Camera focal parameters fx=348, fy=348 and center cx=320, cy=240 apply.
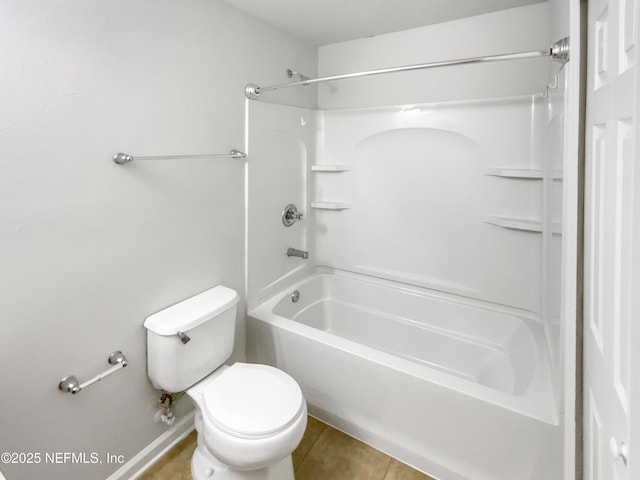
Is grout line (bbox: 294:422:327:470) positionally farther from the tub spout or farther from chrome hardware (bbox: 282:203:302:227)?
chrome hardware (bbox: 282:203:302:227)

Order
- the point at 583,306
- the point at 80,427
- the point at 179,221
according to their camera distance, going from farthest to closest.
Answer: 1. the point at 179,221
2. the point at 80,427
3. the point at 583,306

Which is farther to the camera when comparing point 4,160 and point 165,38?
point 165,38

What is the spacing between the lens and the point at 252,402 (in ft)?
4.62

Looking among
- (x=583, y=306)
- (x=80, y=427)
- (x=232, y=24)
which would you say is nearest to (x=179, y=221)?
(x=80, y=427)

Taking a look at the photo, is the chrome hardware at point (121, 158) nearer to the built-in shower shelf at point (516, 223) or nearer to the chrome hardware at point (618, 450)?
the chrome hardware at point (618, 450)

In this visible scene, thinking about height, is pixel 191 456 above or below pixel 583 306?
below

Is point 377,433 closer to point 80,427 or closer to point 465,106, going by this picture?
point 80,427

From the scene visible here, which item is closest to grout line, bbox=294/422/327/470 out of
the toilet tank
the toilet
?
the toilet

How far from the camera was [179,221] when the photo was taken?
170 centimetres

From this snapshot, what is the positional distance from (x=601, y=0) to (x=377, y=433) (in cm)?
186

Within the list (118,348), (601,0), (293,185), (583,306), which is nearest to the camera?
(601,0)

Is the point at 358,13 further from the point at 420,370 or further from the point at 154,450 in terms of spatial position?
the point at 154,450

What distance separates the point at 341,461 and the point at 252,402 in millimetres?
672

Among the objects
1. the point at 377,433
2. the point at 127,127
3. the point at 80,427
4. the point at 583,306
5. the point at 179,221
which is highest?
the point at 127,127
